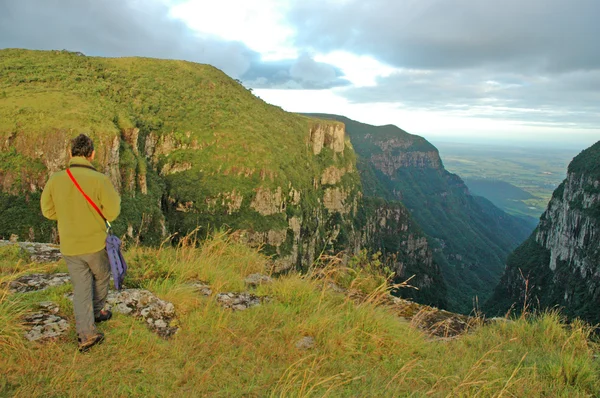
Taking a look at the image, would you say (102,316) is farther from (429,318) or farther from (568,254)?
(568,254)

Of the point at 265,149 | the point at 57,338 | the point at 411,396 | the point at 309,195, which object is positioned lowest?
the point at 309,195

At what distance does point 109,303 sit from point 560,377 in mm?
5346

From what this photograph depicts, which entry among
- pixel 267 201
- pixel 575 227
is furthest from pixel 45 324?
pixel 575 227

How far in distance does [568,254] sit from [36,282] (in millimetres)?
125458

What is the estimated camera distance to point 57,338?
3453 millimetres

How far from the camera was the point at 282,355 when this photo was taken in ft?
11.9

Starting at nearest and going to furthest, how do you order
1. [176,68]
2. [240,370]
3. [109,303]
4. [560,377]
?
1. [240,370]
2. [560,377]
3. [109,303]
4. [176,68]

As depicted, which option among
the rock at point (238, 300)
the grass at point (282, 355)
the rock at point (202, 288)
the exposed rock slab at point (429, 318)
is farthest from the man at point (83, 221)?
the exposed rock slab at point (429, 318)

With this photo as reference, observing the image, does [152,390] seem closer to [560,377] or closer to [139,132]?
[560,377]

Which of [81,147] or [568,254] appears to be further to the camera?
[568,254]

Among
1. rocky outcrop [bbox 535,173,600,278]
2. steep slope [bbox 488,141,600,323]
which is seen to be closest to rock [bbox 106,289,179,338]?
steep slope [bbox 488,141,600,323]

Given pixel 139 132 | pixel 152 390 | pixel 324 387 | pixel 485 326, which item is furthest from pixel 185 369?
pixel 139 132

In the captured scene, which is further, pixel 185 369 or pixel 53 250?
pixel 53 250

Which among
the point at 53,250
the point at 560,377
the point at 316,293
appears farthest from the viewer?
the point at 53,250
